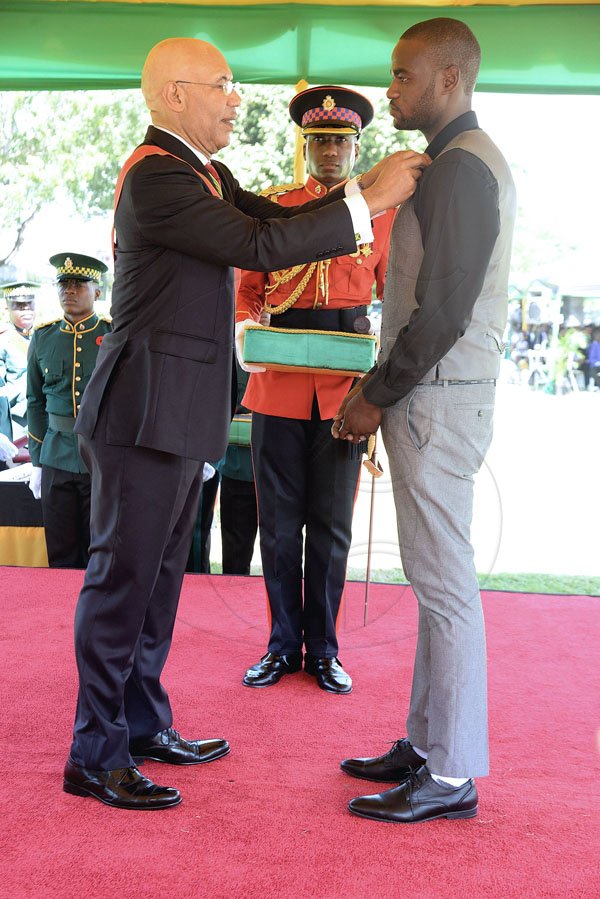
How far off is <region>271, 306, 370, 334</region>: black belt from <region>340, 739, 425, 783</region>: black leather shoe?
1.32 metres

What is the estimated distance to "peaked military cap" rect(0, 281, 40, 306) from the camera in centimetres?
493

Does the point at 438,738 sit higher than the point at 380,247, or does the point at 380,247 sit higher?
the point at 380,247

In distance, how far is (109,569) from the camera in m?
2.07

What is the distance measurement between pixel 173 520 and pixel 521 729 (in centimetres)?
119

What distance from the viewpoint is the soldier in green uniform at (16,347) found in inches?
197

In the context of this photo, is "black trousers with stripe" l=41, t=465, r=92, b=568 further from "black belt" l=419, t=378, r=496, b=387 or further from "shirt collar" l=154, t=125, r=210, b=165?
"black belt" l=419, t=378, r=496, b=387

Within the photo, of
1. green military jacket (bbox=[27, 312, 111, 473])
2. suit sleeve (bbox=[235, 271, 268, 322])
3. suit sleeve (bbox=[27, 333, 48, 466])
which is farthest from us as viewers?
suit sleeve (bbox=[27, 333, 48, 466])

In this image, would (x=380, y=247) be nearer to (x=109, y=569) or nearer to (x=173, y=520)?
(x=173, y=520)

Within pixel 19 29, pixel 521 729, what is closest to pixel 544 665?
pixel 521 729

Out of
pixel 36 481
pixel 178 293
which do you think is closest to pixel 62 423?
pixel 36 481

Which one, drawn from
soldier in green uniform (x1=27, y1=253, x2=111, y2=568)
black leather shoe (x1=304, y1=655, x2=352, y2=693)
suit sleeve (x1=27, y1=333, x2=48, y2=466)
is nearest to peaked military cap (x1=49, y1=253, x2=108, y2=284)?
soldier in green uniform (x1=27, y1=253, x2=111, y2=568)

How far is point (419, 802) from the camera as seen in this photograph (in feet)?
6.51

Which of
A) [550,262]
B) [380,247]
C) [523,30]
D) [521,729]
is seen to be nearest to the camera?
[521,729]

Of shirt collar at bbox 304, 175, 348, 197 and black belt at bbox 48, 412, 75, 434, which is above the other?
shirt collar at bbox 304, 175, 348, 197
